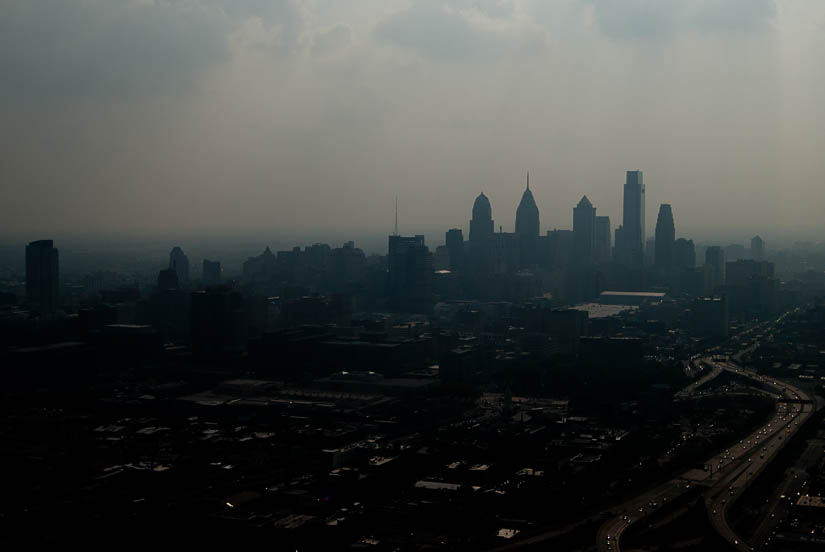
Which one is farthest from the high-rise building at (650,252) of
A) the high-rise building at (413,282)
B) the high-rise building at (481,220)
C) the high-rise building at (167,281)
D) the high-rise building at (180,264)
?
the high-rise building at (167,281)

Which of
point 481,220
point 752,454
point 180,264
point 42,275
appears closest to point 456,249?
point 481,220

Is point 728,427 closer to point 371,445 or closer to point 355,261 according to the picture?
point 371,445

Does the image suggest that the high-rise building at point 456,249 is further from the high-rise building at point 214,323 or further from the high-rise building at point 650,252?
the high-rise building at point 214,323

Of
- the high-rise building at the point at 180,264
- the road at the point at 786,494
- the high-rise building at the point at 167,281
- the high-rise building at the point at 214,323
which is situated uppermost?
the high-rise building at the point at 180,264

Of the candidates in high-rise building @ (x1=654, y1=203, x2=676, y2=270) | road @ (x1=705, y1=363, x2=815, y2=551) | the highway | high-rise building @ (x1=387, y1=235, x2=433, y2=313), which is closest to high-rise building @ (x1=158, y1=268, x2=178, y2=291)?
high-rise building @ (x1=387, y1=235, x2=433, y2=313)

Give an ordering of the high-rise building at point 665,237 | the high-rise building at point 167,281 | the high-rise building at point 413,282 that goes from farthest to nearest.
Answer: the high-rise building at point 665,237
the high-rise building at point 413,282
the high-rise building at point 167,281

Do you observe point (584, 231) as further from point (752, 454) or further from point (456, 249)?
point (752, 454)

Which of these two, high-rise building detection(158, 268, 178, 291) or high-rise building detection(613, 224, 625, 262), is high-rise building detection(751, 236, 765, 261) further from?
high-rise building detection(158, 268, 178, 291)
